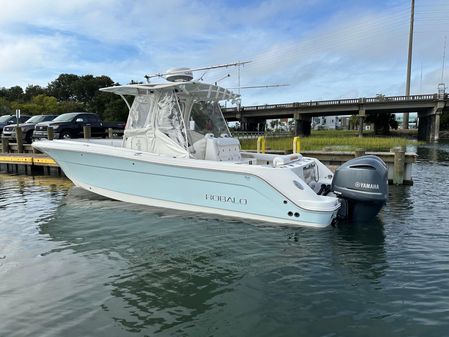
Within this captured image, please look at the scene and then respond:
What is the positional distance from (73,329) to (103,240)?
290 centimetres

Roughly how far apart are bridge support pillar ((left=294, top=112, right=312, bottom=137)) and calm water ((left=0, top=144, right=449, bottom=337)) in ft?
168

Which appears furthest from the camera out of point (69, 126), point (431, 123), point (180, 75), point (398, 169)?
point (431, 123)

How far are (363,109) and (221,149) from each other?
50199 millimetres

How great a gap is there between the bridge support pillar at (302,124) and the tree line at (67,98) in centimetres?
2669

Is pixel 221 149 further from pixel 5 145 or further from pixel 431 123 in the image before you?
pixel 431 123

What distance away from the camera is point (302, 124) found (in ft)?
201

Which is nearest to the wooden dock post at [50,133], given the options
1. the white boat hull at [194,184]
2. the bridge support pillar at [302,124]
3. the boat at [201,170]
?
the boat at [201,170]

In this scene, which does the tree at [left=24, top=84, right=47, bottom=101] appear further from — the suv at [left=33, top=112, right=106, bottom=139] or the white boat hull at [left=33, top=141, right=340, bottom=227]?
the white boat hull at [left=33, top=141, right=340, bottom=227]

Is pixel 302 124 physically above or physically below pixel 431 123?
below

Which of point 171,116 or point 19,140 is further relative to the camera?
point 19,140

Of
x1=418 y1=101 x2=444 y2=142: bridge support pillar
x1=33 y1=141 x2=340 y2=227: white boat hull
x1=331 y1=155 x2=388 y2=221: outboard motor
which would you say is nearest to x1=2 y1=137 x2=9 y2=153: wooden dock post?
x1=33 y1=141 x2=340 y2=227: white boat hull

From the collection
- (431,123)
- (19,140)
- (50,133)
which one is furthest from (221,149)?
(431,123)

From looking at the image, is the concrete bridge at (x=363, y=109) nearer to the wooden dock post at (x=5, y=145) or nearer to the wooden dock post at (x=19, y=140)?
the wooden dock post at (x=5, y=145)

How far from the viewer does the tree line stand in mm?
47500
